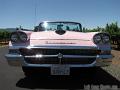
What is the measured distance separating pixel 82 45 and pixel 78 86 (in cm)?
85

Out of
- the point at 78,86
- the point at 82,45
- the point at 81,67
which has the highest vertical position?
the point at 82,45

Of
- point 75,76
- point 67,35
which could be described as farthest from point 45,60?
point 75,76

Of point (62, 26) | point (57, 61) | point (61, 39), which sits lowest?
point (57, 61)

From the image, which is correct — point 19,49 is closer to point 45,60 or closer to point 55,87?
point 45,60

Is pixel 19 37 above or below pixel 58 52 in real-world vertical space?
above

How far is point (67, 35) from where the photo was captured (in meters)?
6.87

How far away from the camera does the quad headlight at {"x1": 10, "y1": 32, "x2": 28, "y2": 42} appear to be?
6578 mm

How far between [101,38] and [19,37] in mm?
1790

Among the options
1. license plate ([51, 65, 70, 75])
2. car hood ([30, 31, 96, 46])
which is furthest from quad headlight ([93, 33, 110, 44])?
license plate ([51, 65, 70, 75])

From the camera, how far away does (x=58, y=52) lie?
6.23 metres

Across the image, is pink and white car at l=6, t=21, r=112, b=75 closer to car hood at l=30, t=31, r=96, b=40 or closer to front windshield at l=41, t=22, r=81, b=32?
car hood at l=30, t=31, r=96, b=40

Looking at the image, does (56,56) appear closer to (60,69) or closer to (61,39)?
(60,69)

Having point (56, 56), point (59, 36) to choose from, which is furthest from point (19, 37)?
point (56, 56)

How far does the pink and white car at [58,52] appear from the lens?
619 centimetres
